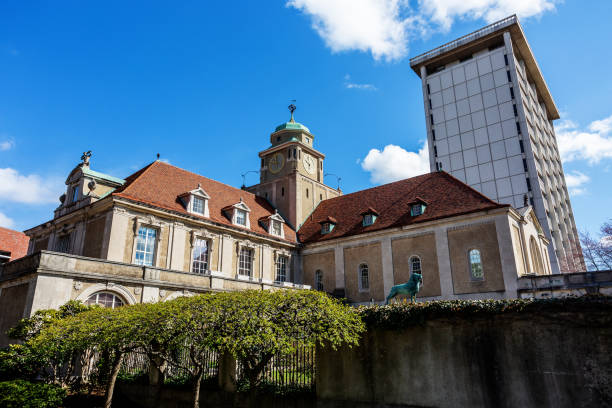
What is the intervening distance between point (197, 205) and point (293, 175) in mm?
12351

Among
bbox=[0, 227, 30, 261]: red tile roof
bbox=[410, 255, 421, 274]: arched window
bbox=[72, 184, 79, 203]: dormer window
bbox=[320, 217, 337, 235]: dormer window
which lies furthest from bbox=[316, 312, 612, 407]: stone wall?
bbox=[0, 227, 30, 261]: red tile roof

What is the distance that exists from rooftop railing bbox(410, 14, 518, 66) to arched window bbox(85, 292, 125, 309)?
5585 centimetres

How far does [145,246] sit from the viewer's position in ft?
82.6

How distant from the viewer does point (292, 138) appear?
1651 inches

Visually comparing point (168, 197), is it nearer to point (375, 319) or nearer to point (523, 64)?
point (375, 319)

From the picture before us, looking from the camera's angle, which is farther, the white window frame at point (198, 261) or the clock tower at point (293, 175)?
the clock tower at point (293, 175)

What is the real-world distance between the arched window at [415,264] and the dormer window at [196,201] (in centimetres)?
1467

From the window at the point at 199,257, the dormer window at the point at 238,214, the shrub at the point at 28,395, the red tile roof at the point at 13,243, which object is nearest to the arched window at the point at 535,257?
the dormer window at the point at 238,214

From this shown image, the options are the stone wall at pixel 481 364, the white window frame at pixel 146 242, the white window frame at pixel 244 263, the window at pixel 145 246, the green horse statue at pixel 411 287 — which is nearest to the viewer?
the stone wall at pixel 481 364

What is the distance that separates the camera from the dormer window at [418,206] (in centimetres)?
Answer: 2939

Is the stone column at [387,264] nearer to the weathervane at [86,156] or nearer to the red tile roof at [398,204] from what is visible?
the red tile roof at [398,204]

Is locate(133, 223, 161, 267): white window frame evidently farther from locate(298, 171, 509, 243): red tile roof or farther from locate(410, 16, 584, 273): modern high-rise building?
locate(410, 16, 584, 273): modern high-rise building

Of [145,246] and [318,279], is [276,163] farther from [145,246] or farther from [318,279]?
[145,246]

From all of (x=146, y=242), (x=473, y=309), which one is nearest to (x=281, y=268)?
(x=146, y=242)
